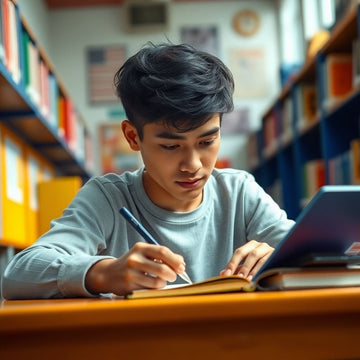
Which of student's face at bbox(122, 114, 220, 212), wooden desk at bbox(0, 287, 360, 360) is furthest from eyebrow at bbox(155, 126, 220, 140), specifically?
wooden desk at bbox(0, 287, 360, 360)

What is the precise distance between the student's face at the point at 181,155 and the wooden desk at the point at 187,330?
0.57 metres

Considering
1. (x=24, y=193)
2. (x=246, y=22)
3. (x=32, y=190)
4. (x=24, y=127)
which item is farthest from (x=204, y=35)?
(x=24, y=193)

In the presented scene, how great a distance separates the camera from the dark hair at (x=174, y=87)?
1167 mm

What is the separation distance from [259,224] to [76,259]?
1.82 feet

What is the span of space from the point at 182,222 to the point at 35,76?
2.04 metres

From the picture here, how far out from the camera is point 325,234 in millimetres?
851

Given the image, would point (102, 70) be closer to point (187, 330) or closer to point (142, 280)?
point (142, 280)

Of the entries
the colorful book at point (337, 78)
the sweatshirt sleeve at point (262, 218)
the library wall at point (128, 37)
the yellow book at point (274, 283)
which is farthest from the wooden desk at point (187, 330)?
the library wall at point (128, 37)

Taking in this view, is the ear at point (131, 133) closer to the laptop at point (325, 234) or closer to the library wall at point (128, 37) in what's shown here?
the laptop at point (325, 234)

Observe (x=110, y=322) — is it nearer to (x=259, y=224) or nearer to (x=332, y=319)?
(x=332, y=319)

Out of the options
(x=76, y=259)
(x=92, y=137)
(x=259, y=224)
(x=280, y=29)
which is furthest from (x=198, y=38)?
(x=76, y=259)

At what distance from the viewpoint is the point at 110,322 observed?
62 centimetres

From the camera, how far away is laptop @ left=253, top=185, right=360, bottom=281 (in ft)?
2.54

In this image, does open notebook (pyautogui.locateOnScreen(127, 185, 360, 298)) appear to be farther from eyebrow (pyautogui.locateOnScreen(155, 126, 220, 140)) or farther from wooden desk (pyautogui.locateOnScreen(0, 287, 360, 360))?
eyebrow (pyautogui.locateOnScreen(155, 126, 220, 140))
